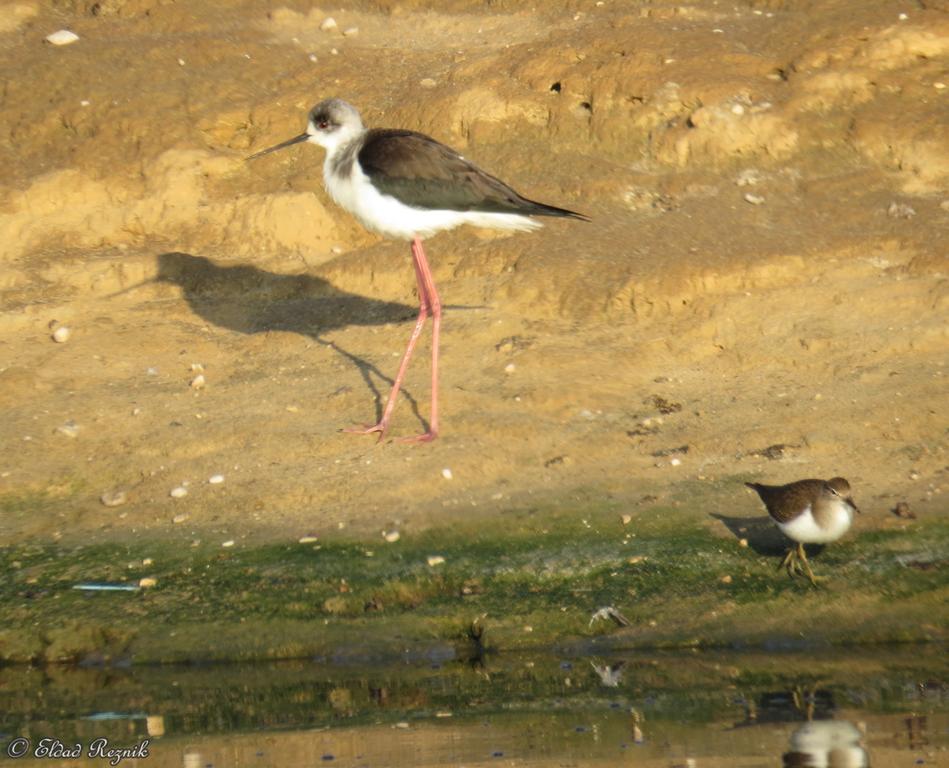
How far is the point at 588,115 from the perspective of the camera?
40.7 feet

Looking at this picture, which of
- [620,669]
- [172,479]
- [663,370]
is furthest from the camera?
[663,370]

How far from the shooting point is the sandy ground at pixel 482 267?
9.06 metres

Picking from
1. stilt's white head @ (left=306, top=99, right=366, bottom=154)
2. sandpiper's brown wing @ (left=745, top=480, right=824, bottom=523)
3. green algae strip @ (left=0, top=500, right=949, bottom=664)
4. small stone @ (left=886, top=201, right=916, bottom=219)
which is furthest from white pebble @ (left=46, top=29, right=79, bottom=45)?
sandpiper's brown wing @ (left=745, top=480, right=824, bottom=523)

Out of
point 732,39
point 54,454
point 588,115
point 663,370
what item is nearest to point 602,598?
point 663,370

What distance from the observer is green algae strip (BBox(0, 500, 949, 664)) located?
302 inches

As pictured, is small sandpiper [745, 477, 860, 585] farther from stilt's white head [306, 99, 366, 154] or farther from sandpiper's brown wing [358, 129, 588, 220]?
stilt's white head [306, 99, 366, 154]

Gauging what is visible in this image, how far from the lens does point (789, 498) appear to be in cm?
775

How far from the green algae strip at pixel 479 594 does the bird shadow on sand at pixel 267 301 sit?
8.57 feet

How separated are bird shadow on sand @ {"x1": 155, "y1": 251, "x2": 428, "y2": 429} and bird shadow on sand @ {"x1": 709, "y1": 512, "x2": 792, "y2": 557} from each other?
3.23 meters

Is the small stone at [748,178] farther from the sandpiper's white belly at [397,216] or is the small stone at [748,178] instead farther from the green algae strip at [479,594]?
the green algae strip at [479,594]

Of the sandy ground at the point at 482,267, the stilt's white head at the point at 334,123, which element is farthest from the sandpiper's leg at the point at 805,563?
the stilt's white head at the point at 334,123

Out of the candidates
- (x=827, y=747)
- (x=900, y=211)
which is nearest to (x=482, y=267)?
(x=900, y=211)

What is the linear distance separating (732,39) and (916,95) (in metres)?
1.54

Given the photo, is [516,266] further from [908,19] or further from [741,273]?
[908,19]
